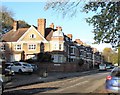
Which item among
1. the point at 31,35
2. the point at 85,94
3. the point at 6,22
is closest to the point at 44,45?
the point at 31,35

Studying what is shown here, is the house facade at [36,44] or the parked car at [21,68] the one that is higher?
the house facade at [36,44]

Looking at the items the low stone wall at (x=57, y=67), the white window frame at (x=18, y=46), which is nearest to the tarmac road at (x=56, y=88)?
the low stone wall at (x=57, y=67)

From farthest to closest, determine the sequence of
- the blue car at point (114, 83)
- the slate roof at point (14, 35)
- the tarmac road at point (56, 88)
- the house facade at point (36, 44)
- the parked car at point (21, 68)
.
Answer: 1. the slate roof at point (14, 35)
2. the house facade at point (36, 44)
3. the parked car at point (21, 68)
4. the tarmac road at point (56, 88)
5. the blue car at point (114, 83)

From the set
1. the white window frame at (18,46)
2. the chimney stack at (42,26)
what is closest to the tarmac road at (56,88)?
the chimney stack at (42,26)

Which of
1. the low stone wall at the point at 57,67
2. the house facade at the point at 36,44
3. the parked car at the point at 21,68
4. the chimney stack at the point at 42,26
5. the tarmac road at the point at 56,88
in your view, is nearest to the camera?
the tarmac road at the point at 56,88

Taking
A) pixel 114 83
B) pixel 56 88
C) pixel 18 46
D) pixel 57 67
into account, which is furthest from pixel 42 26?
pixel 114 83

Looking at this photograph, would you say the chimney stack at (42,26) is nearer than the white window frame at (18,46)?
Yes

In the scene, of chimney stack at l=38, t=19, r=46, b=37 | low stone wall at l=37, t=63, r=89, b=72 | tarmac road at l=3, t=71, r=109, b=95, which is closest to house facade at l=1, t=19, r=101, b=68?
chimney stack at l=38, t=19, r=46, b=37

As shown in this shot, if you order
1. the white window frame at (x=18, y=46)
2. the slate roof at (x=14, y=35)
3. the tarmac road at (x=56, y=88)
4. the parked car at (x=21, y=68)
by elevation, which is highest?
the slate roof at (x=14, y=35)

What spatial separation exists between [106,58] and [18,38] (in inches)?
4196

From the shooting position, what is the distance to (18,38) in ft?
240

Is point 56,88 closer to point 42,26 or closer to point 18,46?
point 42,26

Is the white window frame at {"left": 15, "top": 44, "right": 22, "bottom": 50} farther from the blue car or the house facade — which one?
the blue car

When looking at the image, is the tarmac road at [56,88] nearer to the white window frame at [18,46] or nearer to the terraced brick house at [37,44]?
the terraced brick house at [37,44]
